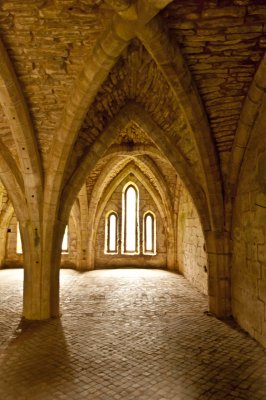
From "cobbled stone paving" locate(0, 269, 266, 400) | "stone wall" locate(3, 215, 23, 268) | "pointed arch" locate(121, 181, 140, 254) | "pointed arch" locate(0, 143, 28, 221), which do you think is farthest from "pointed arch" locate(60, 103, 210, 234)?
"stone wall" locate(3, 215, 23, 268)

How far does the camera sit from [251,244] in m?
4.57

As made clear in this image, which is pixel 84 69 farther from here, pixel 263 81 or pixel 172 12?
pixel 263 81

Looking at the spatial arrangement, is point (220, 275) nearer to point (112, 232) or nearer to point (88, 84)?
point (88, 84)

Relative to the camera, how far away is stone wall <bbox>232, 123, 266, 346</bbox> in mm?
4176

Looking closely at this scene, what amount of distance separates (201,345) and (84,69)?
4.22 meters

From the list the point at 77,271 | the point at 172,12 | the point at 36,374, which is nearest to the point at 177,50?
the point at 172,12

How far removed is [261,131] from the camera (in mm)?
4340

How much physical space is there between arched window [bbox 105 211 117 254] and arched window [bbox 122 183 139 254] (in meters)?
0.38

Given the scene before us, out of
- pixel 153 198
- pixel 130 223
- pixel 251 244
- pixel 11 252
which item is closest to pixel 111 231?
pixel 130 223

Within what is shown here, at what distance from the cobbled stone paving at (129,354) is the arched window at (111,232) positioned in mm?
5572

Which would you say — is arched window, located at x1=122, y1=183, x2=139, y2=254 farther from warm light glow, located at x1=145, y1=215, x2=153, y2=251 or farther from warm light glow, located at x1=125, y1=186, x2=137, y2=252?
warm light glow, located at x1=145, y1=215, x2=153, y2=251

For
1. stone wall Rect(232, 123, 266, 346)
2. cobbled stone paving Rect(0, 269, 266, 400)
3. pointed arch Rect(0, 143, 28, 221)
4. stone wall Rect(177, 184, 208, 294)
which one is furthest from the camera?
stone wall Rect(177, 184, 208, 294)

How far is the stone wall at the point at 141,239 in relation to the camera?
1172 cm

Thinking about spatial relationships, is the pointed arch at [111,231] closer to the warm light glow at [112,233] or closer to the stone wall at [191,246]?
the warm light glow at [112,233]
